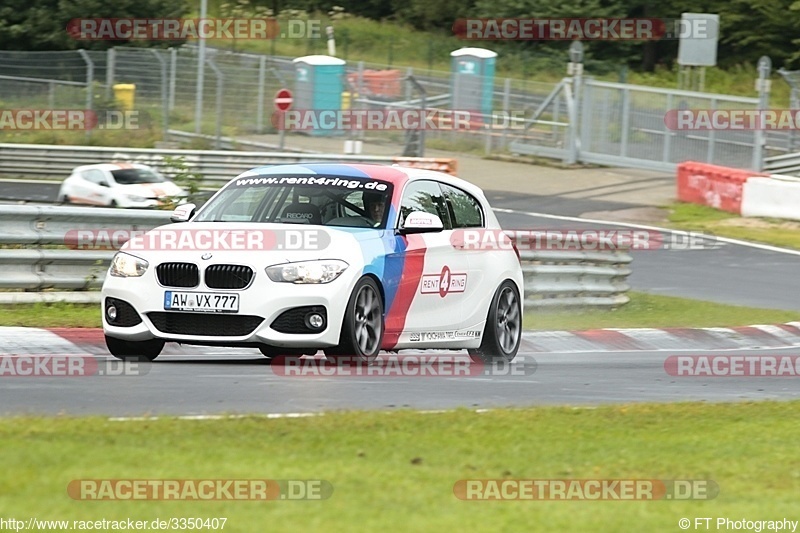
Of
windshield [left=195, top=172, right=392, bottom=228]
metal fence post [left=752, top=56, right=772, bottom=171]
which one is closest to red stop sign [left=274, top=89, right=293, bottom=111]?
metal fence post [left=752, top=56, right=772, bottom=171]

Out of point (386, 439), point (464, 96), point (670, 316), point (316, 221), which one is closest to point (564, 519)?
point (386, 439)

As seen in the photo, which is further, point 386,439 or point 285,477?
point 386,439

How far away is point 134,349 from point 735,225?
20.9 metres

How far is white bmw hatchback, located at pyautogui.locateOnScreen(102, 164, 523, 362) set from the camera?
32.5 feet

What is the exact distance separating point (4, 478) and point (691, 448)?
3529 mm

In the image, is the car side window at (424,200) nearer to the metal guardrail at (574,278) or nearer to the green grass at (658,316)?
the green grass at (658,316)

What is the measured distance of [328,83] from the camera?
40219 mm

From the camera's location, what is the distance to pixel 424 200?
38.1 feet

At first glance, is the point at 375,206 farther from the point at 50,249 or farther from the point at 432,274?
the point at 50,249

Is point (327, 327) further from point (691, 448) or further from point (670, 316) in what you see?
point (670, 316)

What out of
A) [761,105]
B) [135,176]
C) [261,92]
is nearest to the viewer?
[135,176]

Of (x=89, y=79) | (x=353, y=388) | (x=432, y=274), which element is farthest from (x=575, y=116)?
(x=353, y=388)

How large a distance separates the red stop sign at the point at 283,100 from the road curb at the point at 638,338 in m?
20.0

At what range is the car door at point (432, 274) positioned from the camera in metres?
11.0
